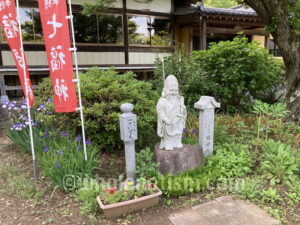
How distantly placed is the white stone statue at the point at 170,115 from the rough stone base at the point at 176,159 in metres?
0.10

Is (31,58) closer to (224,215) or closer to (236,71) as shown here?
(236,71)

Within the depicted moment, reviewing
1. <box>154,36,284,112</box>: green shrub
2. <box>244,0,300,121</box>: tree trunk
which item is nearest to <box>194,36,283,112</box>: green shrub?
<box>154,36,284,112</box>: green shrub

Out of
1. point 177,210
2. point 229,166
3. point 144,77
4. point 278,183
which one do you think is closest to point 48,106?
point 177,210

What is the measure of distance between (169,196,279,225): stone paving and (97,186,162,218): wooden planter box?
0.31 m

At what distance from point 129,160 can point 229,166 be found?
5.20 ft

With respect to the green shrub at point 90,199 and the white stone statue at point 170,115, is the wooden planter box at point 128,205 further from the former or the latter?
the white stone statue at point 170,115

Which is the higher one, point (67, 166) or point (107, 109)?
point (107, 109)

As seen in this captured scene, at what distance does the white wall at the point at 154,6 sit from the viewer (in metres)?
9.28

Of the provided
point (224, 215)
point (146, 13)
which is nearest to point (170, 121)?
point (224, 215)

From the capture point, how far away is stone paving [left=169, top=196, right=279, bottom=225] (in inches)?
99.8

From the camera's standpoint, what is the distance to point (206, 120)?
3760 millimetres

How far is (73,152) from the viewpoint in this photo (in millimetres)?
3459

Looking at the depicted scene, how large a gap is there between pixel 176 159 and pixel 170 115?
657 millimetres

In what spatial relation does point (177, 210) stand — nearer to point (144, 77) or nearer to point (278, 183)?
point (278, 183)
